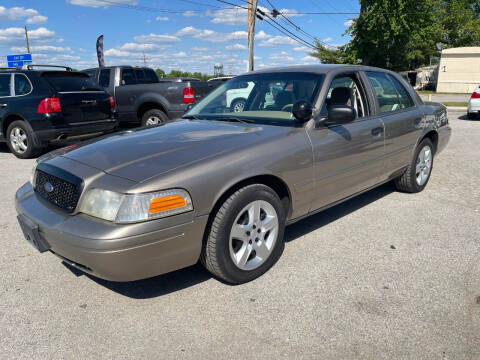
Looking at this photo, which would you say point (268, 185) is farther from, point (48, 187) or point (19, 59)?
point (19, 59)

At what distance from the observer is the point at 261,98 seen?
3.86 metres

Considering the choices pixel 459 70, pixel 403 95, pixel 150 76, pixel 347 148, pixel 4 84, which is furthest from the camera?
pixel 459 70

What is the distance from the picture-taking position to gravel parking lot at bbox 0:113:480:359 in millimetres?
2258

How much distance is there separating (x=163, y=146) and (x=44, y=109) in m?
5.38

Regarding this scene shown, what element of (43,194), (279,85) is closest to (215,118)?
(279,85)

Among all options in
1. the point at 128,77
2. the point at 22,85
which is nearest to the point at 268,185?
the point at 22,85

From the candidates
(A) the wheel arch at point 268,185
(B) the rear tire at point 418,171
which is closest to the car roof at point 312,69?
(A) the wheel arch at point 268,185

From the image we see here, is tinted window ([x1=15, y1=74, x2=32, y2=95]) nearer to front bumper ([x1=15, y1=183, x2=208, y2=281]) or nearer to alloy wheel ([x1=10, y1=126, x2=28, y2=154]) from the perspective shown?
alloy wheel ([x1=10, y1=126, x2=28, y2=154])

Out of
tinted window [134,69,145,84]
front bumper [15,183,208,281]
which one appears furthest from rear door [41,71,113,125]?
front bumper [15,183,208,281]

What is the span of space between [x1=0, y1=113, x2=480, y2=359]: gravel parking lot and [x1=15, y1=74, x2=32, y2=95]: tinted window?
14.8 feet

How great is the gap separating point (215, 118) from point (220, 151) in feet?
3.51

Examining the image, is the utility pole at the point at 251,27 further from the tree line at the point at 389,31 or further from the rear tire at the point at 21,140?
the rear tire at the point at 21,140

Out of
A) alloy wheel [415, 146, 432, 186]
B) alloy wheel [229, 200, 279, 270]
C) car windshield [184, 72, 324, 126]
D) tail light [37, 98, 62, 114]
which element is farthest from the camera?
tail light [37, 98, 62, 114]

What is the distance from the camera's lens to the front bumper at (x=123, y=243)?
2301mm
